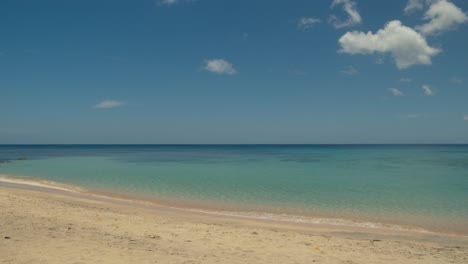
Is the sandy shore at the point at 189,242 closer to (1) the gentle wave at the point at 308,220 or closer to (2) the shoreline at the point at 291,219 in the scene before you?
(2) the shoreline at the point at 291,219

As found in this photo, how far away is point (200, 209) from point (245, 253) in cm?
670

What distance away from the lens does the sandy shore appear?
618 cm

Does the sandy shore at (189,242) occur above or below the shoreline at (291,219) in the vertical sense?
above

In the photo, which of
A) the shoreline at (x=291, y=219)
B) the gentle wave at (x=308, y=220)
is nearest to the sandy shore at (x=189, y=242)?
the shoreline at (x=291, y=219)

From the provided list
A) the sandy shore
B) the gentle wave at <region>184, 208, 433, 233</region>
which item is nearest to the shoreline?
the gentle wave at <region>184, 208, 433, 233</region>

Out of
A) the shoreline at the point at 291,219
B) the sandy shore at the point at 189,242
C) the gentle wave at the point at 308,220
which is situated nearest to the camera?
the sandy shore at the point at 189,242

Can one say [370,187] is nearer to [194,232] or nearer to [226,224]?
[226,224]

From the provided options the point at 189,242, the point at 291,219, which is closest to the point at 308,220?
the point at 291,219

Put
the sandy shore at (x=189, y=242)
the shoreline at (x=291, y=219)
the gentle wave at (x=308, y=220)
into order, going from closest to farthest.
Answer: the sandy shore at (x=189, y=242) < the shoreline at (x=291, y=219) < the gentle wave at (x=308, y=220)

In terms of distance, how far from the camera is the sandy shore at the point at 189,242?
6176mm

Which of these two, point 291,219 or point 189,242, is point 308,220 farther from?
point 189,242

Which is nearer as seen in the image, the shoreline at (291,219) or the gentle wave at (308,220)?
the shoreline at (291,219)

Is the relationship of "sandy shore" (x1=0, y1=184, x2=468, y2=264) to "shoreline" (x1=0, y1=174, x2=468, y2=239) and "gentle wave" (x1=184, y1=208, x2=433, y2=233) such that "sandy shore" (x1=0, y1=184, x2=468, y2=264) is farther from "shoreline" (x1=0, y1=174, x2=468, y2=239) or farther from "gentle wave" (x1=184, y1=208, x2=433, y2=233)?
"gentle wave" (x1=184, y1=208, x2=433, y2=233)

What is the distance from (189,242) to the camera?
736cm
